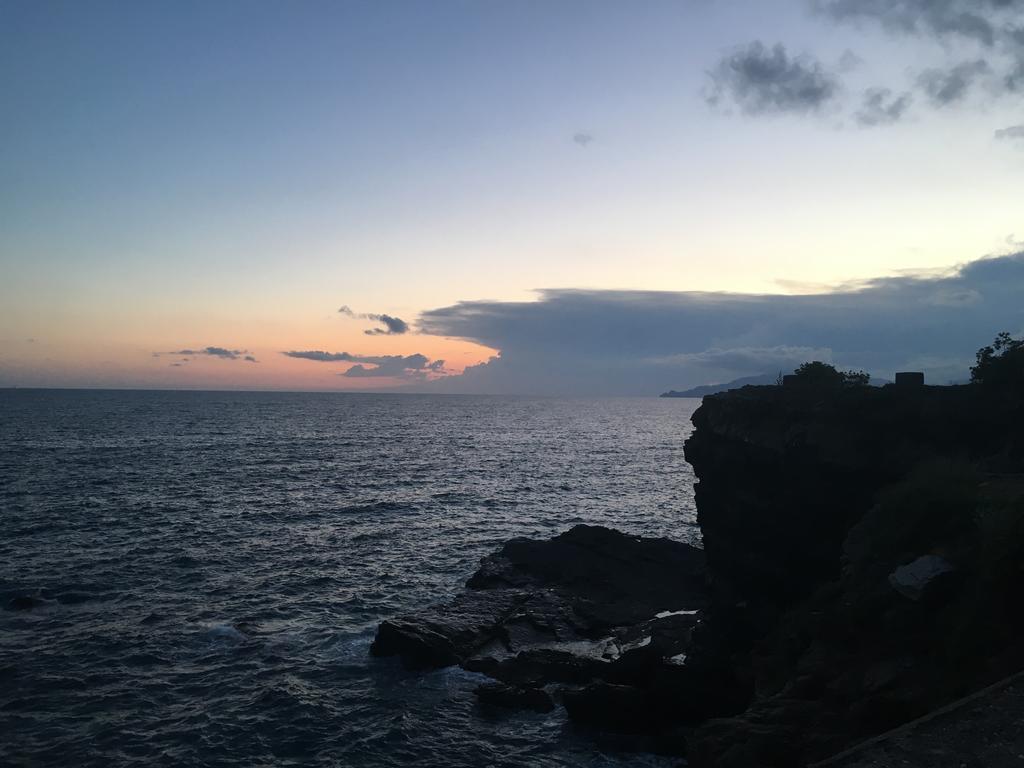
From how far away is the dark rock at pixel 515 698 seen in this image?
2722 cm

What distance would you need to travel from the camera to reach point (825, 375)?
35.5 m

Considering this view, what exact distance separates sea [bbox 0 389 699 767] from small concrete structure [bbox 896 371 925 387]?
67.5ft

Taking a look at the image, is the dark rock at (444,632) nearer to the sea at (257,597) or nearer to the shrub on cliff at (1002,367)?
the sea at (257,597)

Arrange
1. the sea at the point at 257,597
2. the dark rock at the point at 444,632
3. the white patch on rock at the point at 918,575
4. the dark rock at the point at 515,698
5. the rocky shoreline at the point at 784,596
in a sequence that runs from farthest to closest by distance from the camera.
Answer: the dark rock at the point at 444,632 → the dark rock at the point at 515,698 → the sea at the point at 257,597 → the white patch on rock at the point at 918,575 → the rocky shoreline at the point at 784,596

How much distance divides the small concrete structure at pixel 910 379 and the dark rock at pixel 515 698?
21.8 meters

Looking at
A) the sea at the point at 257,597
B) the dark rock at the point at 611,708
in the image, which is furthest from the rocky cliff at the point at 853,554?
the sea at the point at 257,597

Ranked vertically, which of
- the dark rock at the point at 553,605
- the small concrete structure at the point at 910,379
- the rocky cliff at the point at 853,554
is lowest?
the dark rock at the point at 553,605

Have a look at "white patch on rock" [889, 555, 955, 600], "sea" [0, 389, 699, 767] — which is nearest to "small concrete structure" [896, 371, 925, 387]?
"white patch on rock" [889, 555, 955, 600]

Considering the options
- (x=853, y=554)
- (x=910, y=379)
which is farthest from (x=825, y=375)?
(x=853, y=554)

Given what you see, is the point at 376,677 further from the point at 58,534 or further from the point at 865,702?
the point at 58,534

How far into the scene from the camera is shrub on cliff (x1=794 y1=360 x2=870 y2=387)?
115 ft

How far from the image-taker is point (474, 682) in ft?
96.8

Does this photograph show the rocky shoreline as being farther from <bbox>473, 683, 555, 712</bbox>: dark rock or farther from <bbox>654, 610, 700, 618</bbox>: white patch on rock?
<bbox>654, 610, 700, 618</bbox>: white patch on rock

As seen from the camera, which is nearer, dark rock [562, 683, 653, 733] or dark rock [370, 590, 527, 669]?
dark rock [562, 683, 653, 733]
